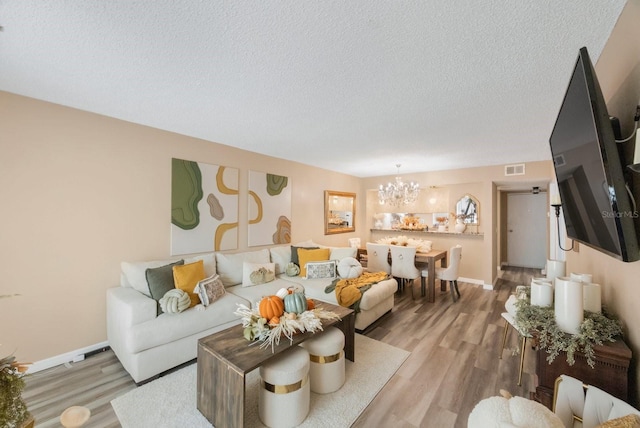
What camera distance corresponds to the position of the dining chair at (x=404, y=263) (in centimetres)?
412

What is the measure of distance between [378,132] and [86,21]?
2.65 metres

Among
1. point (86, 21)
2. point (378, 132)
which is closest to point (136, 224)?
point (86, 21)

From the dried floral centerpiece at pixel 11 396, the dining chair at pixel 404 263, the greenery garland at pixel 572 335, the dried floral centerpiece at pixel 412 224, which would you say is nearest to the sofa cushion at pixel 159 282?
the dried floral centerpiece at pixel 11 396

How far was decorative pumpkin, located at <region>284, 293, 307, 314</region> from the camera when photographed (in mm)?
2012

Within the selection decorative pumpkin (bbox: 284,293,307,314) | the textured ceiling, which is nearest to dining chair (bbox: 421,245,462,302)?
the textured ceiling

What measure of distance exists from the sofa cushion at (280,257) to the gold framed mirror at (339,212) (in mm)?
1541

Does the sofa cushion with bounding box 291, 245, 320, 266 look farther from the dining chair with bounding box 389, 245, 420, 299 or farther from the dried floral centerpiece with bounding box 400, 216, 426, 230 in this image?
the dried floral centerpiece with bounding box 400, 216, 426, 230

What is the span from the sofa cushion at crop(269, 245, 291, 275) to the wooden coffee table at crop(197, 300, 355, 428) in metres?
2.02

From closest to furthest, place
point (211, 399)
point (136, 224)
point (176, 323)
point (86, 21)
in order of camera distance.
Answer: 1. point (86, 21)
2. point (211, 399)
3. point (176, 323)
4. point (136, 224)

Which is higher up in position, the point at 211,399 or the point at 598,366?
the point at 598,366

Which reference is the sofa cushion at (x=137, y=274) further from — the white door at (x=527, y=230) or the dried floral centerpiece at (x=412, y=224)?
the white door at (x=527, y=230)

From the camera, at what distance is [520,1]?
1.22 m

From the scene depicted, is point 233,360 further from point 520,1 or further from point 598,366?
point 520,1

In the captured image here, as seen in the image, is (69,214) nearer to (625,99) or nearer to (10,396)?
(10,396)
